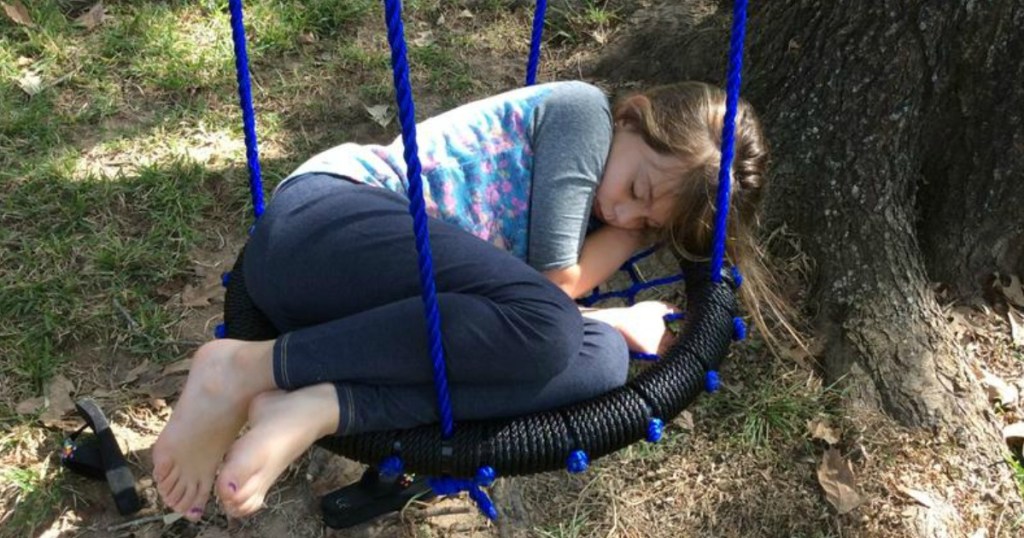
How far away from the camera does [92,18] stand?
3.81m

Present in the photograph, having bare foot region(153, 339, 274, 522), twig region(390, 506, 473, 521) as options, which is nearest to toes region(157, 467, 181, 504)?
bare foot region(153, 339, 274, 522)

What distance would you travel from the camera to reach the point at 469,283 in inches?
70.4

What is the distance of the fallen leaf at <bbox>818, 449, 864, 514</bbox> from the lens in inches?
95.9

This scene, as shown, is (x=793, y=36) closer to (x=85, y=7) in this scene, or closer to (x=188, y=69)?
(x=188, y=69)

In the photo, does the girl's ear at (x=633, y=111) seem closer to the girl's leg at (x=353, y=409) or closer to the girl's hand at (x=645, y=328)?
the girl's hand at (x=645, y=328)

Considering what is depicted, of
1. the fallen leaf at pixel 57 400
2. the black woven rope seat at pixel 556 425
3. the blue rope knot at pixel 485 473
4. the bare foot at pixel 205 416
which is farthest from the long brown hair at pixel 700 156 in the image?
the fallen leaf at pixel 57 400

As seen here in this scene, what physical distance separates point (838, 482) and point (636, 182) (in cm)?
98

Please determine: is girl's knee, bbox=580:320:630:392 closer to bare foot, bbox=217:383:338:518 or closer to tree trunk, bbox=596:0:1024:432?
bare foot, bbox=217:383:338:518

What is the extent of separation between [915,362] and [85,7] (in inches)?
132

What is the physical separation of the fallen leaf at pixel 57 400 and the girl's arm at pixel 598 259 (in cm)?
133

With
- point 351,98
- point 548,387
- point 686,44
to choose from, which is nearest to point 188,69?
point 351,98

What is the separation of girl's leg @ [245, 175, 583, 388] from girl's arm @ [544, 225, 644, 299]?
13.1 inches

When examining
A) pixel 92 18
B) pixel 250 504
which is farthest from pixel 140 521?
pixel 92 18

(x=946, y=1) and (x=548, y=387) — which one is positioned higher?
(x=946, y=1)
